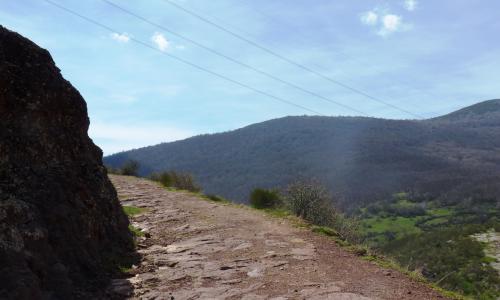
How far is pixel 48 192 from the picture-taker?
6598 millimetres

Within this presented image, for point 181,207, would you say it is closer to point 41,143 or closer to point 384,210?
point 41,143

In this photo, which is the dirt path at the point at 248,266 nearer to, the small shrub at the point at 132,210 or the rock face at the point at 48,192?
the small shrub at the point at 132,210

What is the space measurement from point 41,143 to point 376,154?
123 meters

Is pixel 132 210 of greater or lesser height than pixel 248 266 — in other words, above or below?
above

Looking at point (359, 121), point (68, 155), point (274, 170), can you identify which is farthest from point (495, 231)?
point (359, 121)

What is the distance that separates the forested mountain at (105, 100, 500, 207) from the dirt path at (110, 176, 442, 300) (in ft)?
240

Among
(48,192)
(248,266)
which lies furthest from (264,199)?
(48,192)

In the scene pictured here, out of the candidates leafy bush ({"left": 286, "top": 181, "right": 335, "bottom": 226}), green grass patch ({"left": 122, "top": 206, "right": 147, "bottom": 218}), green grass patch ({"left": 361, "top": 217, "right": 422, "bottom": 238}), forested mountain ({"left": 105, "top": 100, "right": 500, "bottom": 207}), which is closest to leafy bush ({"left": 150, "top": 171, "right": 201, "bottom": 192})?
leafy bush ({"left": 286, "top": 181, "right": 335, "bottom": 226})

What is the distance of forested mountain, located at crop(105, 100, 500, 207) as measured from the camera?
327ft

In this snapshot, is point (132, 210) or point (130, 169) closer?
point (132, 210)

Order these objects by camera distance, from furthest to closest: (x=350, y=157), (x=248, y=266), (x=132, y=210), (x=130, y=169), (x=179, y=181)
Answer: (x=350, y=157) → (x=130, y=169) → (x=179, y=181) → (x=132, y=210) → (x=248, y=266)

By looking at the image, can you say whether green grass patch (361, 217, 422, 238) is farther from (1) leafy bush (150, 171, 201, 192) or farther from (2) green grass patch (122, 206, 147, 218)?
(2) green grass patch (122, 206, 147, 218)

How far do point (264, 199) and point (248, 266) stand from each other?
9641 millimetres

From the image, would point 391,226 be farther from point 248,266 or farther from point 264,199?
point 248,266
